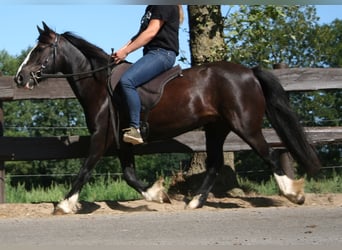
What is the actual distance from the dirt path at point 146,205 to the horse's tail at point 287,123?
565mm

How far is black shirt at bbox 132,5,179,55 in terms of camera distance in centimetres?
754

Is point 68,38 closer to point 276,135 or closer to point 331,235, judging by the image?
point 276,135

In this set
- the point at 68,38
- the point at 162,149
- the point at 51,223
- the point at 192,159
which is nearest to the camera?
the point at 51,223

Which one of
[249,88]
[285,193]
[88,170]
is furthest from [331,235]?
[88,170]

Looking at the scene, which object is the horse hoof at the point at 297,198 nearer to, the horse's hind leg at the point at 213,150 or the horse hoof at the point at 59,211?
the horse's hind leg at the point at 213,150

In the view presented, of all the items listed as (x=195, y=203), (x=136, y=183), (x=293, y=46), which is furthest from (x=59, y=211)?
(x=293, y=46)

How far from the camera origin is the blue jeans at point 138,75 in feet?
24.4

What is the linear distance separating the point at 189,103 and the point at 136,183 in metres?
1.21

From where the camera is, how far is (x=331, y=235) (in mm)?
5547

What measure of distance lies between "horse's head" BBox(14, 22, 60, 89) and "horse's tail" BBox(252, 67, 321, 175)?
8.26ft

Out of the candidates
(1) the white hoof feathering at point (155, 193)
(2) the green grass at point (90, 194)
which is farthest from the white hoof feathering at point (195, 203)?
(2) the green grass at point (90, 194)

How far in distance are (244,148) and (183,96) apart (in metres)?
1.41

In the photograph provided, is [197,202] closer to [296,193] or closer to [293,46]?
[296,193]

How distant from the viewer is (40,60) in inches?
309
